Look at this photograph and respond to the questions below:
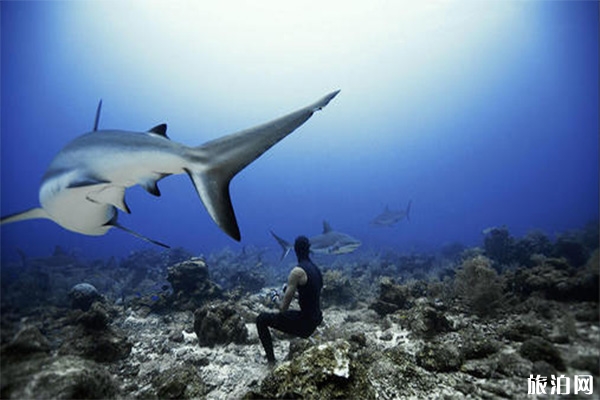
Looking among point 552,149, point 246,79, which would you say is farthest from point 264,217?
point 552,149

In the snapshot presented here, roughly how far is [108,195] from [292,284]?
2823 mm

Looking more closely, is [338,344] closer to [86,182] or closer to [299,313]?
[299,313]

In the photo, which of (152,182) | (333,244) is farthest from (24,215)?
(333,244)

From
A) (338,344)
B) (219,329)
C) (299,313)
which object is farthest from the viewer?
(219,329)

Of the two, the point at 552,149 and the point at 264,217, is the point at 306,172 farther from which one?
the point at 552,149

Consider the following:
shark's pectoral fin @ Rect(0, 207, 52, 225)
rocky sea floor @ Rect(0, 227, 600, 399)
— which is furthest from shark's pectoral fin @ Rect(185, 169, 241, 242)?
shark's pectoral fin @ Rect(0, 207, 52, 225)

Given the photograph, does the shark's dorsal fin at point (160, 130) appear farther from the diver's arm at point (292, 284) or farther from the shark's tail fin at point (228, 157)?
the diver's arm at point (292, 284)

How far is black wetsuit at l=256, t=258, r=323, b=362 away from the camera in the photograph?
420 centimetres

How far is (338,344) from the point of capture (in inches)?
110

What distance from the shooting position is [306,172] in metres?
130

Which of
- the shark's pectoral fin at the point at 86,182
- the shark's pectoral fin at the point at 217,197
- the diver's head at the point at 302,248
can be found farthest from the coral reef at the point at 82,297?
the shark's pectoral fin at the point at 217,197

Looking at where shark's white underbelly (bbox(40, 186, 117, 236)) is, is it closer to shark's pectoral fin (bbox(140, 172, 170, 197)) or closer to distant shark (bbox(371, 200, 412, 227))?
shark's pectoral fin (bbox(140, 172, 170, 197))

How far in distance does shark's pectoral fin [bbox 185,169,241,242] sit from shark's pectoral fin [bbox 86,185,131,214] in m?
1.08

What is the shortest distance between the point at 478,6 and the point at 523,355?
29.8 metres
